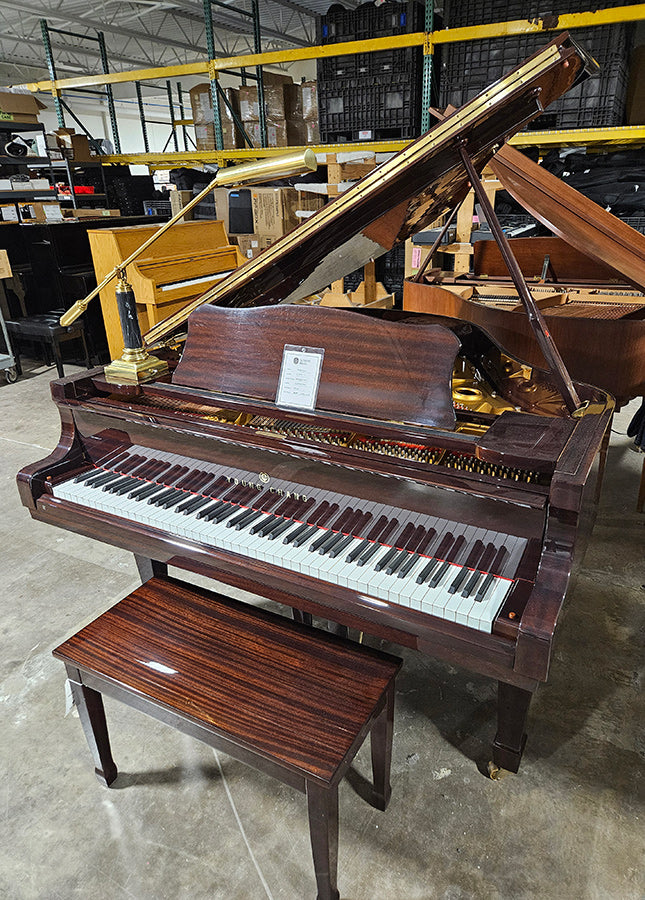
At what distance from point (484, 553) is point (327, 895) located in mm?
914

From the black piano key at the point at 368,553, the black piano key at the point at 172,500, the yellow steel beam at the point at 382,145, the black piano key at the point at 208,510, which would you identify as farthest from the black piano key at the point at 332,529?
the yellow steel beam at the point at 382,145

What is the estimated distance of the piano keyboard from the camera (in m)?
1.35

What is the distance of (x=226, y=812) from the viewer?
1714 mm

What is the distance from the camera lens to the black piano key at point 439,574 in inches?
53.5

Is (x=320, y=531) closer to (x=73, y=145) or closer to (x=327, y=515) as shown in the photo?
(x=327, y=515)

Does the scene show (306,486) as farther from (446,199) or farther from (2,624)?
(2,624)

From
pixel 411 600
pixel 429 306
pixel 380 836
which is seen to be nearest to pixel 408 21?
pixel 429 306

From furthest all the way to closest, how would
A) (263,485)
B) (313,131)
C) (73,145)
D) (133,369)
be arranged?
(73,145) < (313,131) < (133,369) < (263,485)

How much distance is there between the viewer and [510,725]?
168 centimetres

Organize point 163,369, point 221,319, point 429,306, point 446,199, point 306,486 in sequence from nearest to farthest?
point 306,486, point 221,319, point 163,369, point 446,199, point 429,306

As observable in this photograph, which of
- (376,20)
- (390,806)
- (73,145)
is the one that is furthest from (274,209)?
(390,806)

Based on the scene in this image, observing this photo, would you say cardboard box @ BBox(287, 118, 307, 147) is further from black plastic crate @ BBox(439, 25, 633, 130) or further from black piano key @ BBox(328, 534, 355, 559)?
black piano key @ BBox(328, 534, 355, 559)

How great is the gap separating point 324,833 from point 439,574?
24.7 inches

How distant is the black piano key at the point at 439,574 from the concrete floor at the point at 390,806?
1.95ft
